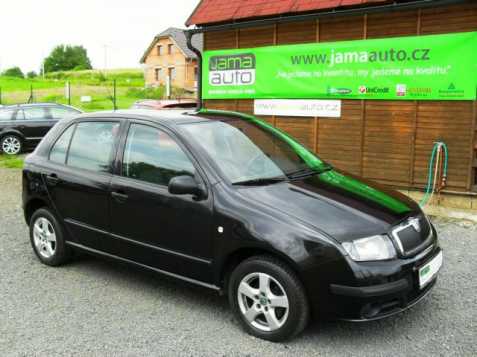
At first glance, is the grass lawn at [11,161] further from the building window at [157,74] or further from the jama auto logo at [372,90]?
the building window at [157,74]

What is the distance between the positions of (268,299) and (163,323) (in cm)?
97

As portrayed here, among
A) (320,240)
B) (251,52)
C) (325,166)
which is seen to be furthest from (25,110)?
(320,240)

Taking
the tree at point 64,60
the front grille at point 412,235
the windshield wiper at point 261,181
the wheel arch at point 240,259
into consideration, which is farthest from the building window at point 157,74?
the tree at point 64,60

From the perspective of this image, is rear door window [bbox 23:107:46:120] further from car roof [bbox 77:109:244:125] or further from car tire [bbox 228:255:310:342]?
car tire [bbox 228:255:310:342]

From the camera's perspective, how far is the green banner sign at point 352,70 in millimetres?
7719

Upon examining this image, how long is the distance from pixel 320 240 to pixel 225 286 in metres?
0.96

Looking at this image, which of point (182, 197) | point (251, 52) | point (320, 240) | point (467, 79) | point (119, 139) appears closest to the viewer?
point (320, 240)

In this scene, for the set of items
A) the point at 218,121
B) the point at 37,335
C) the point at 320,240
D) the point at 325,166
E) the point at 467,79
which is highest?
the point at 467,79

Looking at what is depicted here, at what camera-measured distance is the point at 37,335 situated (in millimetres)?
4039

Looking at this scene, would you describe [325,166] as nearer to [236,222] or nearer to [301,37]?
[236,222]

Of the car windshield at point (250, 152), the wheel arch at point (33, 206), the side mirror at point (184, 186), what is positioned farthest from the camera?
the wheel arch at point (33, 206)

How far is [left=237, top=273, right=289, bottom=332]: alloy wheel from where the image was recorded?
12.3ft

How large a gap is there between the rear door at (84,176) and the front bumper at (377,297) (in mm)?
2363

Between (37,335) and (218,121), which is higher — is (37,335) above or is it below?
below
